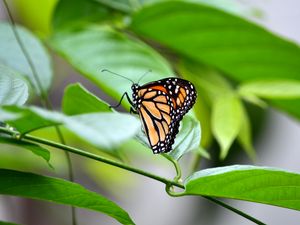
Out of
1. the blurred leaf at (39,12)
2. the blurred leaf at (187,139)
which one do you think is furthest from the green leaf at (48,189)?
the blurred leaf at (39,12)

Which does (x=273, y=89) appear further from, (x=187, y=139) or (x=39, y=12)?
(x=39, y=12)

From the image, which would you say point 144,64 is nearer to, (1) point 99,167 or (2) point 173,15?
(2) point 173,15

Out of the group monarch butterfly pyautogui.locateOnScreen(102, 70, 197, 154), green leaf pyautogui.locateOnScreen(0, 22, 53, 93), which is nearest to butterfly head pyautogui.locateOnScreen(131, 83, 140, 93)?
monarch butterfly pyautogui.locateOnScreen(102, 70, 197, 154)

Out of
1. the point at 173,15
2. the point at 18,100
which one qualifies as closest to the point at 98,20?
the point at 173,15

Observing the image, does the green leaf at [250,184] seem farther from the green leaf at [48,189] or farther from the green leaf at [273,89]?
the green leaf at [273,89]

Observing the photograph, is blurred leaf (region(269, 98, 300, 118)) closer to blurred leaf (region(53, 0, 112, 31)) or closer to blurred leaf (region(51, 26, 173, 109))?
blurred leaf (region(51, 26, 173, 109))

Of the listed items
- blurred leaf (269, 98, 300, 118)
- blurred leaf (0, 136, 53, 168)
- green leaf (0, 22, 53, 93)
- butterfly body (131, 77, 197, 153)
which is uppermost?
blurred leaf (269, 98, 300, 118)

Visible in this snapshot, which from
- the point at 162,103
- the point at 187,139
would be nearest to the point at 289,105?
the point at 162,103
